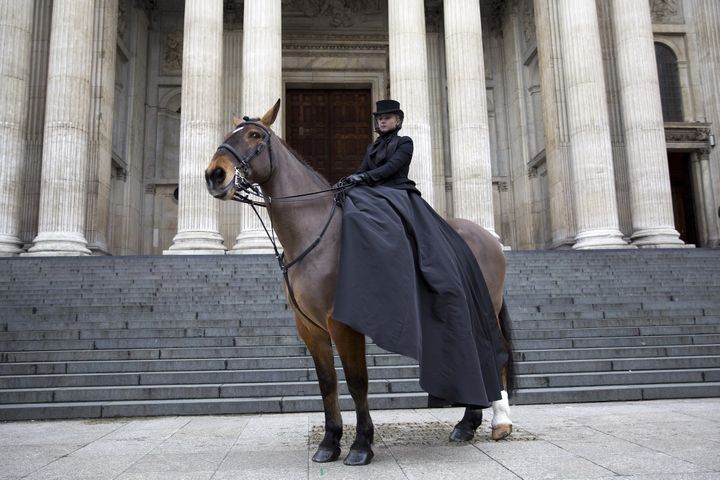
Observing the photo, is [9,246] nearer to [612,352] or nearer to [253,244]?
[253,244]

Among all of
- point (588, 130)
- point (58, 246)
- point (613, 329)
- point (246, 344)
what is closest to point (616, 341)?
point (613, 329)

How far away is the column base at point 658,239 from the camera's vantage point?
18.3 meters

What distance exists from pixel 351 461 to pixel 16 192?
17.6 metres

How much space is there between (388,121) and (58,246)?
1489 cm

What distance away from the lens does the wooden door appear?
27375 mm

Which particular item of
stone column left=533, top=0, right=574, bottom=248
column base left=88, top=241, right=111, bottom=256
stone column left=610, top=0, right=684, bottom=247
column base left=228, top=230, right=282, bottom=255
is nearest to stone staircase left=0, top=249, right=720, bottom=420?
column base left=228, top=230, right=282, bottom=255

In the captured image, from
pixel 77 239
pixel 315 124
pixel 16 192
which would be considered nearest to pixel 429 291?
pixel 77 239

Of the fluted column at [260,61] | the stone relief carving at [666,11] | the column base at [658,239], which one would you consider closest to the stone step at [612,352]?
the column base at [658,239]

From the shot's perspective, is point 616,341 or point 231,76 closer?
point 616,341

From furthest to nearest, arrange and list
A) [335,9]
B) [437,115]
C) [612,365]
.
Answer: [335,9] → [437,115] → [612,365]

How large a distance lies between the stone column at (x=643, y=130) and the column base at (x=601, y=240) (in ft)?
3.65

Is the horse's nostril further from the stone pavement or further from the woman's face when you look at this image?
the stone pavement

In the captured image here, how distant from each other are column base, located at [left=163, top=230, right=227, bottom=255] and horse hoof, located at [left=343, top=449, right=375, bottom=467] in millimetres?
13398

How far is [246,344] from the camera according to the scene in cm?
930
